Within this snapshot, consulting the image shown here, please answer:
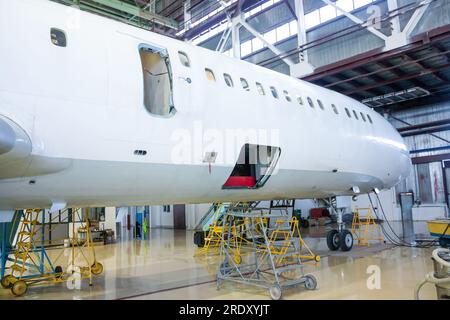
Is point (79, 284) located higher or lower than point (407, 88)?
lower

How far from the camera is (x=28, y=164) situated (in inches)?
196

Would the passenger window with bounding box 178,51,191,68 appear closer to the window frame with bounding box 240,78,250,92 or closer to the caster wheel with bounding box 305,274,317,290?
the window frame with bounding box 240,78,250,92

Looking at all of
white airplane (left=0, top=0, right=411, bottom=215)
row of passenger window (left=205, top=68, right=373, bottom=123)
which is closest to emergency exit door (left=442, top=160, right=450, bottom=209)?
row of passenger window (left=205, top=68, right=373, bottom=123)

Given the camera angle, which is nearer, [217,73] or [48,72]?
[48,72]

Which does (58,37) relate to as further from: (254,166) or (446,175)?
(446,175)

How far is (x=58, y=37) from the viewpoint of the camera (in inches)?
214

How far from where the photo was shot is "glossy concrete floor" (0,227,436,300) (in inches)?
336

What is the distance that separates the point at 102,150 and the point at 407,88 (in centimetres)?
2268

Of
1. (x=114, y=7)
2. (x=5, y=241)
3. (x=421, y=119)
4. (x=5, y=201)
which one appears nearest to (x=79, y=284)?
(x=5, y=241)

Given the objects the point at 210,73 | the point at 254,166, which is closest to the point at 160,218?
the point at 254,166

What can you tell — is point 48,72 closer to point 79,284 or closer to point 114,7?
point 79,284

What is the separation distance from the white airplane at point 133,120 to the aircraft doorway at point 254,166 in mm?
26

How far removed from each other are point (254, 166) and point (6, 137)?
5.42 metres

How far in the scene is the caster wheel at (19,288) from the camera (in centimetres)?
934
